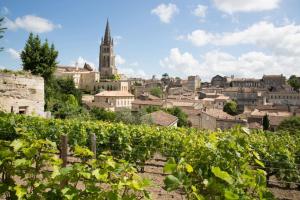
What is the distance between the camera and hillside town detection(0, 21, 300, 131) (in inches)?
665

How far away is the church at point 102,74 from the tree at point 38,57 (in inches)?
1526

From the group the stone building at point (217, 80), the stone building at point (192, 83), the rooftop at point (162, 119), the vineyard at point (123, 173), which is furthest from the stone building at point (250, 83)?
the vineyard at point (123, 173)

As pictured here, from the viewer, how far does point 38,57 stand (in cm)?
3319

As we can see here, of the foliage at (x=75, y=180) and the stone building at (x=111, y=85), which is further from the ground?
the stone building at (x=111, y=85)

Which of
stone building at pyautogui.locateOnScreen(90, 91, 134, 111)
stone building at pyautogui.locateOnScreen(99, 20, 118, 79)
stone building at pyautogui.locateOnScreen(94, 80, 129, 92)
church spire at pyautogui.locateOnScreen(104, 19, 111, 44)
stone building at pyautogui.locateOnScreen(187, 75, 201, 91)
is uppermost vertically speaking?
church spire at pyautogui.locateOnScreen(104, 19, 111, 44)

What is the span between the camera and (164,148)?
38.9 feet

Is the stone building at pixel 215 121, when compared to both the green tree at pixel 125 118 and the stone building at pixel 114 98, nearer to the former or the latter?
the green tree at pixel 125 118

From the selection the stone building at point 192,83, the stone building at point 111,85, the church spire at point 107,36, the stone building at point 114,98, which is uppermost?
the church spire at point 107,36

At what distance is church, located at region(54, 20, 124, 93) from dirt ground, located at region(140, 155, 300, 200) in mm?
64213

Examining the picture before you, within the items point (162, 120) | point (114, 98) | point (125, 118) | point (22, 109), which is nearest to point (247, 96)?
point (114, 98)

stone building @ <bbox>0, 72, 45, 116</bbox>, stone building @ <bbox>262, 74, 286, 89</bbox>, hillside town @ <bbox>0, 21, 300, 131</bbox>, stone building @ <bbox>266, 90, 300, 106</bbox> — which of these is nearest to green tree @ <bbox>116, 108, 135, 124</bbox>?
hillside town @ <bbox>0, 21, 300, 131</bbox>

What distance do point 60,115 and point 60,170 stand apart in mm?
31491

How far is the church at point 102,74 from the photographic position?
90.4 m

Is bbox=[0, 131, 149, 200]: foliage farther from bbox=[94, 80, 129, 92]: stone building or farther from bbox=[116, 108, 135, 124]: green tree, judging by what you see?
bbox=[94, 80, 129, 92]: stone building
